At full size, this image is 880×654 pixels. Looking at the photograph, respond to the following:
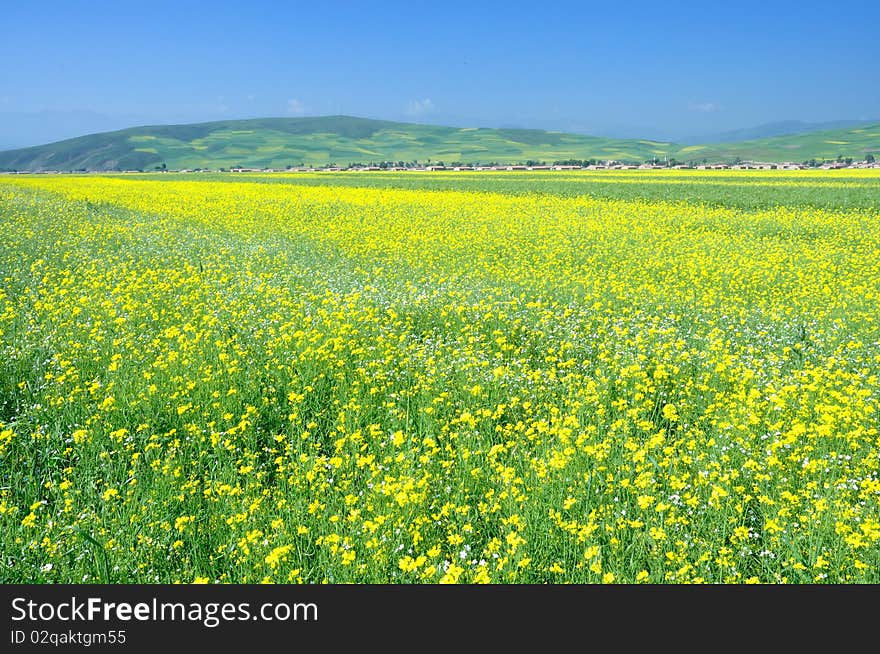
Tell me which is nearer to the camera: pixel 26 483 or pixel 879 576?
pixel 879 576

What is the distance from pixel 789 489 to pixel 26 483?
6.07m

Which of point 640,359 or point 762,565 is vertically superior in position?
point 640,359

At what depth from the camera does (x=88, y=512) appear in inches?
171

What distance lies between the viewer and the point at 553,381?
697 centimetres

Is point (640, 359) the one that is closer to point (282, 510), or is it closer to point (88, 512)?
point (282, 510)

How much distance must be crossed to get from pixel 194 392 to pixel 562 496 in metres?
4.00

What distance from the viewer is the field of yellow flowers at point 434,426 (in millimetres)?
3943

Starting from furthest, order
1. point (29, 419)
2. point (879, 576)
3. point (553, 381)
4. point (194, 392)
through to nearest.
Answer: point (553, 381), point (194, 392), point (29, 419), point (879, 576)

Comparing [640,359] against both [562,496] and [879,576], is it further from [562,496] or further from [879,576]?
[879,576]

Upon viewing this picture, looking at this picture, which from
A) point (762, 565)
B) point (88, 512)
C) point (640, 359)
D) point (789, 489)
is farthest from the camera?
point (640, 359)

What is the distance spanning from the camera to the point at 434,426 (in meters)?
5.94

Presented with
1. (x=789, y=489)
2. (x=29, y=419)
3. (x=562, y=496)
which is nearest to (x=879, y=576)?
(x=789, y=489)

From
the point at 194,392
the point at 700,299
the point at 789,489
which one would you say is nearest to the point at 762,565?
the point at 789,489

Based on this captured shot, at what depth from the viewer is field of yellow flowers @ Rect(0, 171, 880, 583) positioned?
3943mm
